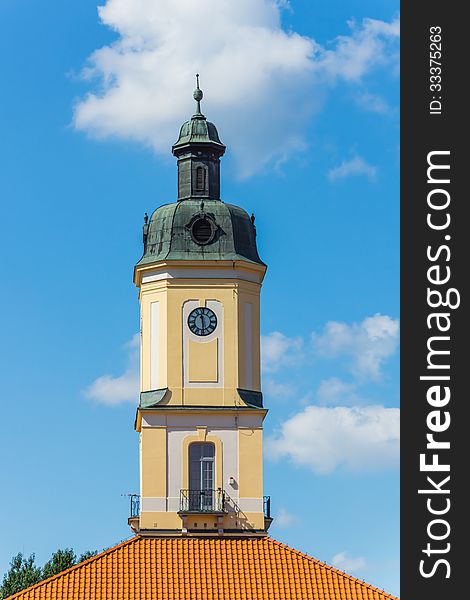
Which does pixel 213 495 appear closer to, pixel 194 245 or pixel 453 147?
pixel 194 245

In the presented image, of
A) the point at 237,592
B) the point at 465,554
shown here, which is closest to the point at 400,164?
the point at 465,554

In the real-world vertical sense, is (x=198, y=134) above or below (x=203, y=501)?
above

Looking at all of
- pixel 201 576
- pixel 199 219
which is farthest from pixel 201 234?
pixel 201 576

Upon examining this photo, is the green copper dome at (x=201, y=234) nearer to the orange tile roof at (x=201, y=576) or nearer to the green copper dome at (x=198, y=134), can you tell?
the green copper dome at (x=198, y=134)

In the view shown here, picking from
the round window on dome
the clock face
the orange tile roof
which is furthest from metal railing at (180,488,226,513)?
the round window on dome

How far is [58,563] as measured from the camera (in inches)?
3492

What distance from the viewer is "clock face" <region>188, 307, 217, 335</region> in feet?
208

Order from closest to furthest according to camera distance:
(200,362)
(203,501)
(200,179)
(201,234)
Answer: (203,501)
(200,362)
(201,234)
(200,179)

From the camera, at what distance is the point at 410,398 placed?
39.4 m

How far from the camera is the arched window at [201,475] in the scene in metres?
61.5

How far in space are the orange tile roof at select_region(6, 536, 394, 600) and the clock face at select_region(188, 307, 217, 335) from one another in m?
8.20

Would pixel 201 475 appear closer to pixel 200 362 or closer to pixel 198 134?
pixel 200 362

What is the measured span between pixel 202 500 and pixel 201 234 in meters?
10.1

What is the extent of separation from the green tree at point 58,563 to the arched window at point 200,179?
30.3 m
